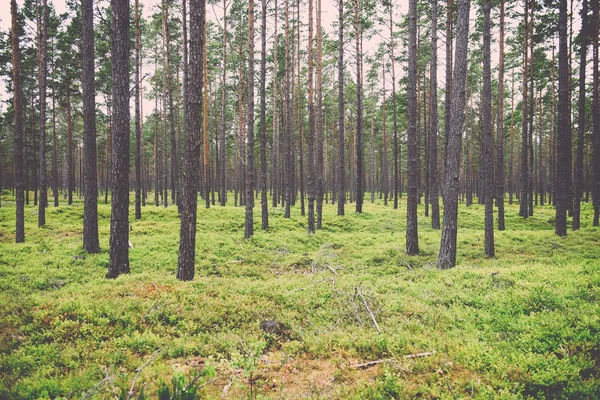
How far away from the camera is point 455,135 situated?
9531mm

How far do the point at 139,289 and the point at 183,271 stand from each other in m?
1.26

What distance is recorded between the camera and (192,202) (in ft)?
25.2

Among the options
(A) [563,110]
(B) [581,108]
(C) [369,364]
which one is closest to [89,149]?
(C) [369,364]

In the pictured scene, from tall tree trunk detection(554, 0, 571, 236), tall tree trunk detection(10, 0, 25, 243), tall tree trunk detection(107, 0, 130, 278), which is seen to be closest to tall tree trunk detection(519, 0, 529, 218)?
tall tree trunk detection(554, 0, 571, 236)

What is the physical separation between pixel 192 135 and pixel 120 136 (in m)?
2.50

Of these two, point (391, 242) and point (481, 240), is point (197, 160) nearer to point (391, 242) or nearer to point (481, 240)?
point (391, 242)

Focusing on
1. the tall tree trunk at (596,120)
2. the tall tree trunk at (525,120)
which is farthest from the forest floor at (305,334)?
the tall tree trunk at (525,120)

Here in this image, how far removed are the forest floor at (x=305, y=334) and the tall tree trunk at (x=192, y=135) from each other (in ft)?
2.58

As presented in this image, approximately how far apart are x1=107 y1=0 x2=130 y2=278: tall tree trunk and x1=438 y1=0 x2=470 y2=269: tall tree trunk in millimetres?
9614

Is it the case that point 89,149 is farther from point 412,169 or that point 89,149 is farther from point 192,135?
point 412,169

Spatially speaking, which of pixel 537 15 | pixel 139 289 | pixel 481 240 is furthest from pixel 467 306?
pixel 537 15

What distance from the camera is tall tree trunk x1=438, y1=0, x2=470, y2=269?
9383 mm

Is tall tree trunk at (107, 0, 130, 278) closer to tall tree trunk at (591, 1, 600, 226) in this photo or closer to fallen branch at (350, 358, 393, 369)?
fallen branch at (350, 358, 393, 369)

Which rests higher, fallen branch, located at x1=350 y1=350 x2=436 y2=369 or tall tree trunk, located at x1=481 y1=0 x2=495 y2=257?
tall tree trunk, located at x1=481 y1=0 x2=495 y2=257
